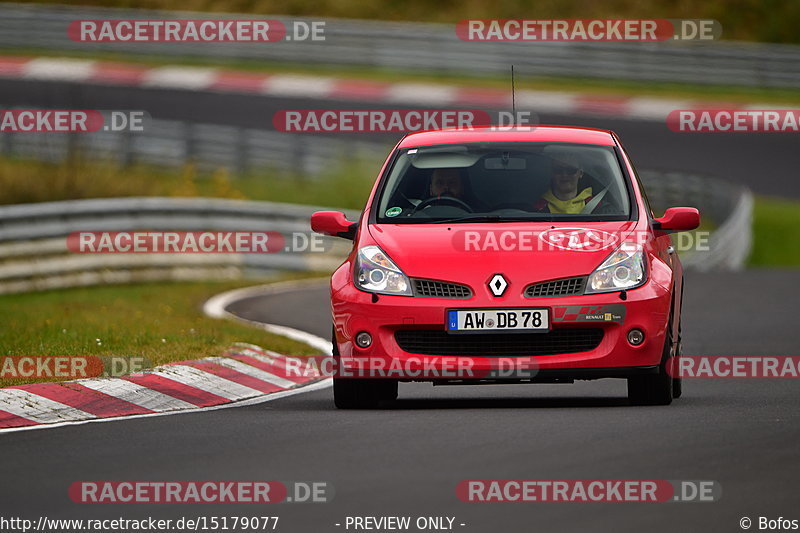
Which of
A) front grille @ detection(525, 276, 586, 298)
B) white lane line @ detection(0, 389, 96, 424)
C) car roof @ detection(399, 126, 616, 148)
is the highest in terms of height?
car roof @ detection(399, 126, 616, 148)

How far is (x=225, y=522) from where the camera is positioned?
7199 millimetres

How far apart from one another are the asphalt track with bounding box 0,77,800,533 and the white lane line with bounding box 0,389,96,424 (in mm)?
590

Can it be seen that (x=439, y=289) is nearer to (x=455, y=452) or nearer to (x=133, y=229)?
(x=455, y=452)

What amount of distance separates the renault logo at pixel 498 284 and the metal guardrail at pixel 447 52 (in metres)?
30.8

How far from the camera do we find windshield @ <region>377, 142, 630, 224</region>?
1142 cm

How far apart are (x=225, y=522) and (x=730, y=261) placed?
20.4 metres

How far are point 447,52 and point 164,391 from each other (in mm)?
31310

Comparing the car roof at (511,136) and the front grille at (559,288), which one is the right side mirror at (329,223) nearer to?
the car roof at (511,136)

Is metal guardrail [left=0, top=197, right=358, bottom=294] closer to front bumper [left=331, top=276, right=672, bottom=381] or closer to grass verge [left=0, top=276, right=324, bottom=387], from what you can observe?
grass verge [left=0, top=276, right=324, bottom=387]

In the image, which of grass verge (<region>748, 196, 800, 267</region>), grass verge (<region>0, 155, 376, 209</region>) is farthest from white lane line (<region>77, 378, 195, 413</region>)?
grass verge (<region>748, 196, 800, 267</region>)

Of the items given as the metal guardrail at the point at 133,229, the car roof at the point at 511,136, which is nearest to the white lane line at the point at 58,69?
the metal guardrail at the point at 133,229

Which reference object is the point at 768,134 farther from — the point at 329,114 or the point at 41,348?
the point at 41,348

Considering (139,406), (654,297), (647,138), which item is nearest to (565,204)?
(654,297)

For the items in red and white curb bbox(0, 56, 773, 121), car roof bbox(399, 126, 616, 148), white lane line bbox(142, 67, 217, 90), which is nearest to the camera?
car roof bbox(399, 126, 616, 148)
